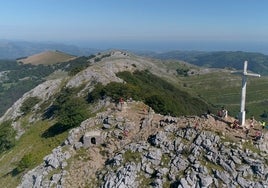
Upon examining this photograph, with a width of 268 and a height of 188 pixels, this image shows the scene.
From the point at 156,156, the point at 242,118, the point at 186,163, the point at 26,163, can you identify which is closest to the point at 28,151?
the point at 26,163

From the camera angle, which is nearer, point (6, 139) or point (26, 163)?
point (26, 163)

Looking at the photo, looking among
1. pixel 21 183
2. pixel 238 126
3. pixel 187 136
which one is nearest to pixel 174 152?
pixel 187 136

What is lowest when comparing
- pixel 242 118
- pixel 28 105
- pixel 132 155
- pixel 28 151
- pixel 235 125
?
pixel 28 105

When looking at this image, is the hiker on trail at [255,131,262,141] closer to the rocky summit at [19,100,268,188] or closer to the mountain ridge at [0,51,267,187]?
the rocky summit at [19,100,268,188]

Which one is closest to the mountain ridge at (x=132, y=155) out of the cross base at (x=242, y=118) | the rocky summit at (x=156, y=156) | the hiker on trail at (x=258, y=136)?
the rocky summit at (x=156, y=156)

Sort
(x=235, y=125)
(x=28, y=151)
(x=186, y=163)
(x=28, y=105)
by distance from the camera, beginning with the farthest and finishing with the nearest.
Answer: (x=28, y=105) → (x=28, y=151) → (x=235, y=125) → (x=186, y=163)

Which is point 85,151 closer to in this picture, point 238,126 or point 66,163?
point 66,163

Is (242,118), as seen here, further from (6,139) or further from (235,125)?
(6,139)

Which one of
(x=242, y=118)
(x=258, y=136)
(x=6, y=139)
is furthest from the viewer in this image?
(x=6, y=139)
